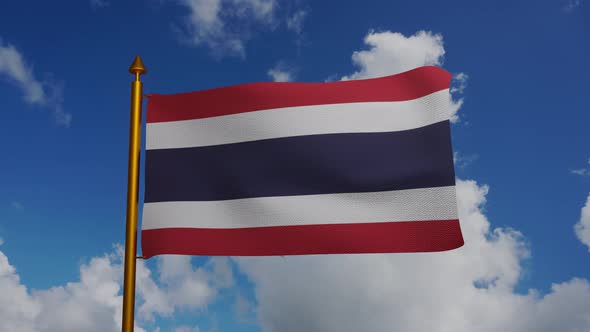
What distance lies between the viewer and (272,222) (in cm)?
764

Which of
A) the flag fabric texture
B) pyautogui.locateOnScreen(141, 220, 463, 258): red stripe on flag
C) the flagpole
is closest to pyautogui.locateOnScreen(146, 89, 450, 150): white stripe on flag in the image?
the flag fabric texture

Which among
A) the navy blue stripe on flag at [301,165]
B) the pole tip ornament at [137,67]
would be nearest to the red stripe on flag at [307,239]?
the navy blue stripe on flag at [301,165]

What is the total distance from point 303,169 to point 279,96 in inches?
46.9

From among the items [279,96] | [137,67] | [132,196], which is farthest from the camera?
[279,96]

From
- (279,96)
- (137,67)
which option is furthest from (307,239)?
(137,67)

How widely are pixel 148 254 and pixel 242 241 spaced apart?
1341 mm

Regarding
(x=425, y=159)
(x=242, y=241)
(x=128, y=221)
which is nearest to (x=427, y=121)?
(x=425, y=159)

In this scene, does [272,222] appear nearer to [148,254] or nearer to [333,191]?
[333,191]

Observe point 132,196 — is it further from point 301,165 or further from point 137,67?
point 301,165

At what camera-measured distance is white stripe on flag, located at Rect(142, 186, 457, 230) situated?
7.39 metres

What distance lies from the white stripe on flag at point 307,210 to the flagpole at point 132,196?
32.7 inches

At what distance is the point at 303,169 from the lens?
25.8ft

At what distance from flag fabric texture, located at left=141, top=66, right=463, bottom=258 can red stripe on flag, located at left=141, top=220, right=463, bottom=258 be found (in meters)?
0.01

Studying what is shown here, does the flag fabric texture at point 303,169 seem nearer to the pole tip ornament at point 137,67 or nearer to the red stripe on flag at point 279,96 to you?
the red stripe on flag at point 279,96
